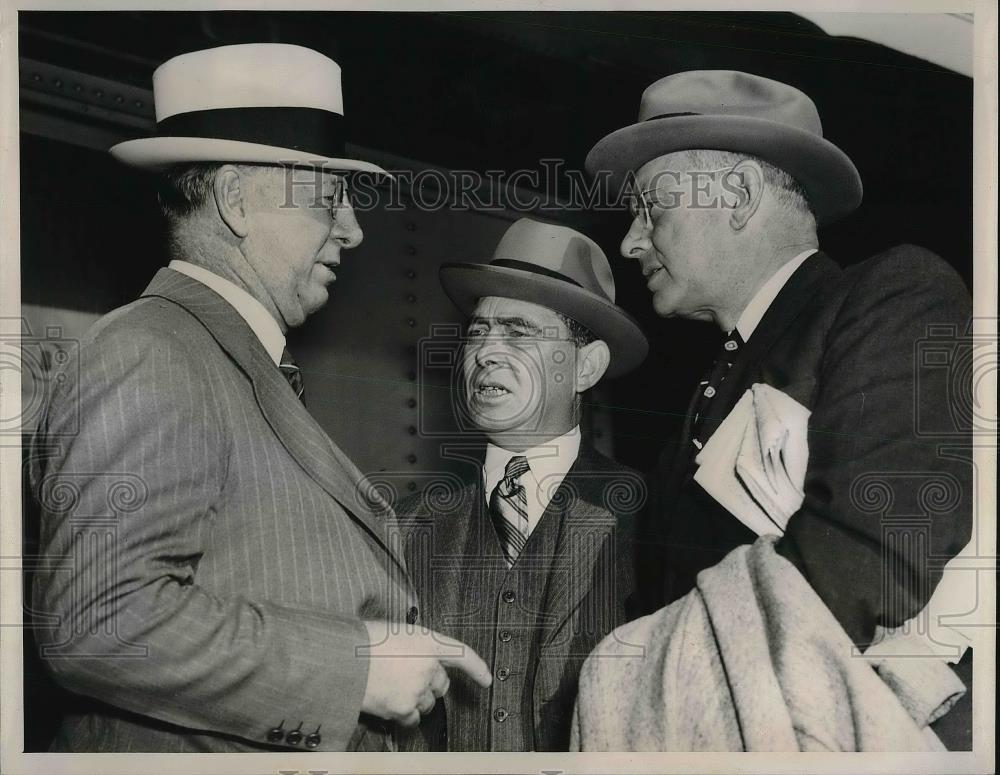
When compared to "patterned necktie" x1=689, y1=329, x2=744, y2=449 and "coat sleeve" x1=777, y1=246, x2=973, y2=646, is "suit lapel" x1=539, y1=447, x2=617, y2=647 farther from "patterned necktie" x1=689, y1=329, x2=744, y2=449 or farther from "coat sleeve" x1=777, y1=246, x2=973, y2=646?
"coat sleeve" x1=777, y1=246, x2=973, y2=646

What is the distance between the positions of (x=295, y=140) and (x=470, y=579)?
1.36 m

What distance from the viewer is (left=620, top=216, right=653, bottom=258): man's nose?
11.9 ft

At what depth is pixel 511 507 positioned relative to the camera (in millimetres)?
3527

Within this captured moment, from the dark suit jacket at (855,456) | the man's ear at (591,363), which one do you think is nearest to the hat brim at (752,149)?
the dark suit jacket at (855,456)

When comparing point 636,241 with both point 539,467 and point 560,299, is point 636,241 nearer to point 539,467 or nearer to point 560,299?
point 560,299

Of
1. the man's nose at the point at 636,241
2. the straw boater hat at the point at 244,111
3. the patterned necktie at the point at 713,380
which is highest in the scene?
the straw boater hat at the point at 244,111

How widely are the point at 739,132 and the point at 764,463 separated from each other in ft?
3.20

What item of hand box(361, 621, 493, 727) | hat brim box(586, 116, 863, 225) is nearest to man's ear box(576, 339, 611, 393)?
hat brim box(586, 116, 863, 225)

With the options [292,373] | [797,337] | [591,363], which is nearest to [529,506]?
[591,363]

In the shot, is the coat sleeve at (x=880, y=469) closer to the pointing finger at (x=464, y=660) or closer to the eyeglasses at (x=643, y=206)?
the eyeglasses at (x=643, y=206)

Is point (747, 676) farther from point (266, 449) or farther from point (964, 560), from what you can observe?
point (266, 449)

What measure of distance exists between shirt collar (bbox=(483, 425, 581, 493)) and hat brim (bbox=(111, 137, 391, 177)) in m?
0.98

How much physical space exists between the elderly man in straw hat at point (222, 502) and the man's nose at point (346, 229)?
0.11m

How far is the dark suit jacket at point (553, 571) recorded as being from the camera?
3420 millimetres
